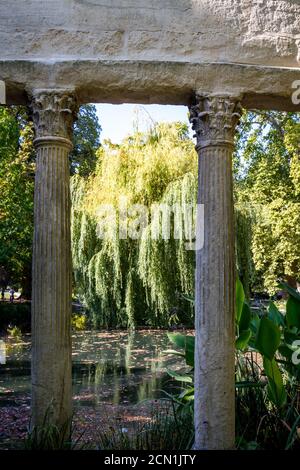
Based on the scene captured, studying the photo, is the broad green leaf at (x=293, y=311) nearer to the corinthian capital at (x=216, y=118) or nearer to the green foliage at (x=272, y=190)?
the corinthian capital at (x=216, y=118)

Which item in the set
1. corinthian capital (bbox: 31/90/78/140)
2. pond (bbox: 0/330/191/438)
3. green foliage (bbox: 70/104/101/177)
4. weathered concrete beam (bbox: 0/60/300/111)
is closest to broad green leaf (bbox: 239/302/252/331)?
pond (bbox: 0/330/191/438)

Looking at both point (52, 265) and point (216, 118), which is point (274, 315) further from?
point (52, 265)

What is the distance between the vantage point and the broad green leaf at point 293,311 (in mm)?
5246

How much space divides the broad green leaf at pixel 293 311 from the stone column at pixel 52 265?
2164mm

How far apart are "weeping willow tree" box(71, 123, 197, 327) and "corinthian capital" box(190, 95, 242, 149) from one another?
9654 millimetres

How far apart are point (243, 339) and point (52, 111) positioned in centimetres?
266

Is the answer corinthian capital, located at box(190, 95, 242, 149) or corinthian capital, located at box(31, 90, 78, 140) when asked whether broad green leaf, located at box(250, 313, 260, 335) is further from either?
corinthian capital, located at box(31, 90, 78, 140)

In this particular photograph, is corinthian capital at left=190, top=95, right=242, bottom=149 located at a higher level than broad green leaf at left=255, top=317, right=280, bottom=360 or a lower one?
higher

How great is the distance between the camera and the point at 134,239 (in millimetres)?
15359

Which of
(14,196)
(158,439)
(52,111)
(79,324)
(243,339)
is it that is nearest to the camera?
(158,439)

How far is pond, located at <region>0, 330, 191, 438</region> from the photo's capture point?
7.55 metres

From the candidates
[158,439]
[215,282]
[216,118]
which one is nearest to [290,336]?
[215,282]

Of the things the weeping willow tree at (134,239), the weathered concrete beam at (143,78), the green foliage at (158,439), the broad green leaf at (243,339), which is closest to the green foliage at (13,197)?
the weeping willow tree at (134,239)
